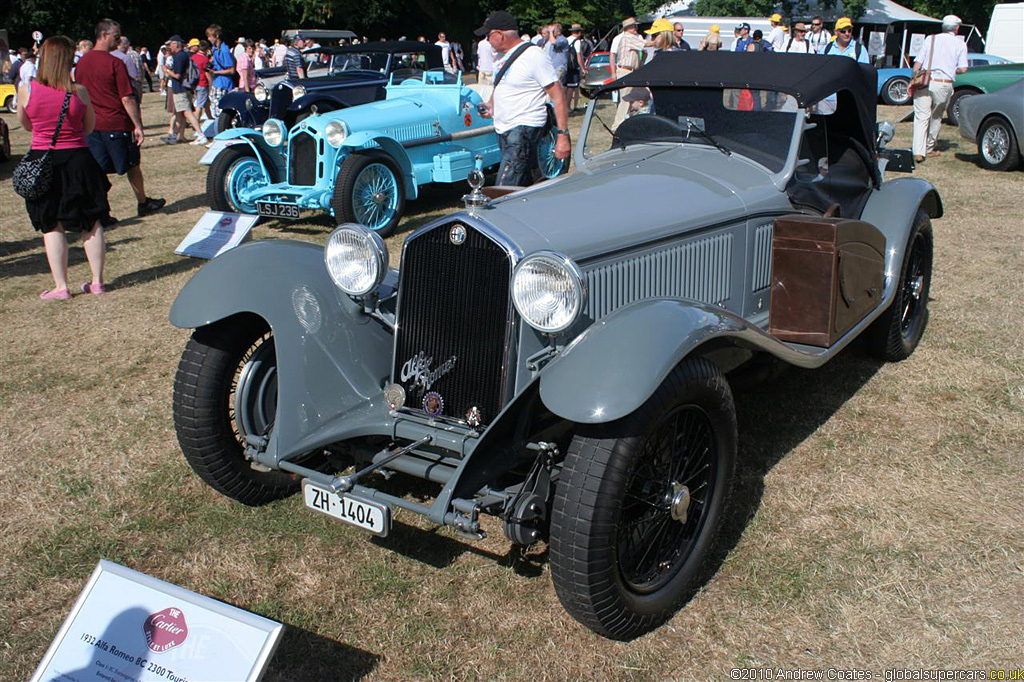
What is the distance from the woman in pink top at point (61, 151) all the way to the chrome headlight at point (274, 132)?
8.23 feet

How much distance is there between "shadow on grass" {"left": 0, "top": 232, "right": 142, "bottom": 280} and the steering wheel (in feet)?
17.6

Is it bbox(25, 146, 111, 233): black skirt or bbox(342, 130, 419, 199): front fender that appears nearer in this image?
bbox(25, 146, 111, 233): black skirt

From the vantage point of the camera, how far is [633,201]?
11.6 feet

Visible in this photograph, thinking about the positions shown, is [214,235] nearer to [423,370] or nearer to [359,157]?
[359,157]

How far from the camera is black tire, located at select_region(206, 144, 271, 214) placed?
8.62 meters

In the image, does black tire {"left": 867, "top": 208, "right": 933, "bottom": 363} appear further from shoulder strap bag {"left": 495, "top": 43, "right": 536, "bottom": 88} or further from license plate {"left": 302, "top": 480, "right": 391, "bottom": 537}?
license plate {"left": 302, "top": 480, "right": 391, "bottom": 537}

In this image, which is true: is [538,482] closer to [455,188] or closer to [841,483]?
[841,483]

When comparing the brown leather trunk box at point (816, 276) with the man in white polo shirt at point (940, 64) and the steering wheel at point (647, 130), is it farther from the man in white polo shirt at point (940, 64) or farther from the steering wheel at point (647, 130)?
the man in white polo shirt at point (940, 64)

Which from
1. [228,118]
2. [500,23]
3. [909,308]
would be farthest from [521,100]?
[228,118]

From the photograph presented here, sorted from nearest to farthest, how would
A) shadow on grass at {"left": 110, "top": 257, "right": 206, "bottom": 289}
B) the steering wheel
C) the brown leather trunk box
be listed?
the brown leather trunk box
the steering wheel
shadow on grass at {"left": 110, "top": 257, "right": 206, "bottom": 289}

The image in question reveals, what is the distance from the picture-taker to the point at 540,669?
269 cm

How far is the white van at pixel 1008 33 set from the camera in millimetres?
21828

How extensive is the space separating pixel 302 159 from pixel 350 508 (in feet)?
20.5

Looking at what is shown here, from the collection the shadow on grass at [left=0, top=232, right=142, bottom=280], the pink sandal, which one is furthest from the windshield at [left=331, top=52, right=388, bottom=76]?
the pink sandal
